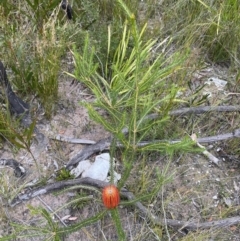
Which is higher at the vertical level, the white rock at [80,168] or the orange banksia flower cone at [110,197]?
the orange banksia flower cone at [110,197]

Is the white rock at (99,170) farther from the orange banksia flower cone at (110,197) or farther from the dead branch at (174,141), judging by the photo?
the orange banksia flower cone at (110,197)

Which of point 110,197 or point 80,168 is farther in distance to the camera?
point 80,168

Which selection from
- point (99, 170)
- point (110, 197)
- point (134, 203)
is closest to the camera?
point (110, 197)

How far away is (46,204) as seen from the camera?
185 centimetres

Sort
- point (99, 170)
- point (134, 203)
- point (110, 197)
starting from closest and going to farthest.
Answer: point (110, 197) < point (134, 203) < point (99, 170)

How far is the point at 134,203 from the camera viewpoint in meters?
1.79

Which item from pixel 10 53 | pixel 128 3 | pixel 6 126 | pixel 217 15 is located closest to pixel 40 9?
pixel 10 53

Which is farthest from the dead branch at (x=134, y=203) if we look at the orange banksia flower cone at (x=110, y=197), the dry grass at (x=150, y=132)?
the orange banksia flower cone at (x=110, y=197)

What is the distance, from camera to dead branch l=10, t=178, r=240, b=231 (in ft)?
5.92

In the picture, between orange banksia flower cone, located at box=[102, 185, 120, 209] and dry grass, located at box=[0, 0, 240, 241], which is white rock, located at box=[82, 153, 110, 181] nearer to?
dry grass, located at box=[0, 0, 240, 241]

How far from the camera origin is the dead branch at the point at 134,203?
1.80m

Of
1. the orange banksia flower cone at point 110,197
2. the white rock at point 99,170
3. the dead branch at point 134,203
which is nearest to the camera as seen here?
the orange banksia flower cone at point 110,197

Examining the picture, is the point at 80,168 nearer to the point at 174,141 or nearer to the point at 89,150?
the point at 89,150

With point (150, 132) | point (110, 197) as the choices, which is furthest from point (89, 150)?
point (110, 197)
